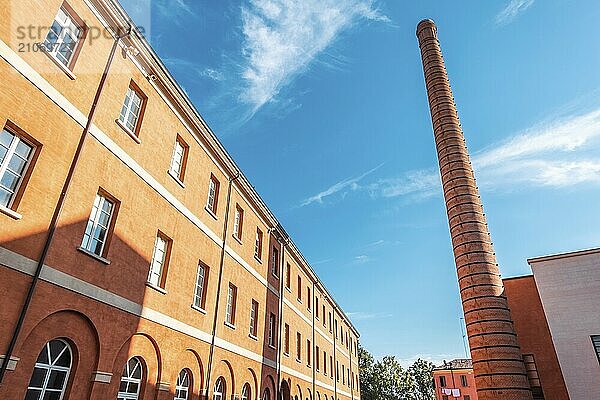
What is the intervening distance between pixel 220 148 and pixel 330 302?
22.8 metres

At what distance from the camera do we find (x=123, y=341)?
9805 mm

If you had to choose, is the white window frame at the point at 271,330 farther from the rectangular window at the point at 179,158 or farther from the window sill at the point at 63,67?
the window sill at the point at 63,67

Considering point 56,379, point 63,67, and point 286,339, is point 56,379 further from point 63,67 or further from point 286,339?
point 286,339

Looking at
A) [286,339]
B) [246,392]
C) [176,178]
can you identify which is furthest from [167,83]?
[286,339]

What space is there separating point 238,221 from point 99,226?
29.2 ft

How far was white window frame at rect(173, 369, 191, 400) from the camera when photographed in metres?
12.0

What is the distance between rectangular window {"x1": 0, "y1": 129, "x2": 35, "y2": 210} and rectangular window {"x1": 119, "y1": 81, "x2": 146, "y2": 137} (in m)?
3.26

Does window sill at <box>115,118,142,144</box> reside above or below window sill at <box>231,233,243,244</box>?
below

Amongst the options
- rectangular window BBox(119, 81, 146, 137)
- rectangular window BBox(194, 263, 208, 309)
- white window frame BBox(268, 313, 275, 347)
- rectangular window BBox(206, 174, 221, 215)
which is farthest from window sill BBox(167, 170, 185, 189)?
white window frame BBox(268, 313, 275, 347)

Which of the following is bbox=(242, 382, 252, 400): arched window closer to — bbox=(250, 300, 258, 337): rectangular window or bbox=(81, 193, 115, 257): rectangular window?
bbox=(250, 300, 258, 337): rectangular window

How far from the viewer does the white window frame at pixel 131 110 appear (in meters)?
11.2

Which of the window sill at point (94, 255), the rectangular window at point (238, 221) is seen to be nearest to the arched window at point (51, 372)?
the window sill at point (94, 255)

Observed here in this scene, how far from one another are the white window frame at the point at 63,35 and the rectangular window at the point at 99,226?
3.34 m

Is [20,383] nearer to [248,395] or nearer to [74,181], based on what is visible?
[74,181]
